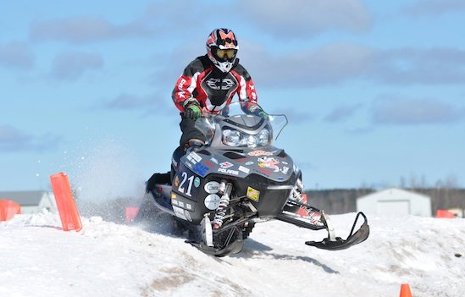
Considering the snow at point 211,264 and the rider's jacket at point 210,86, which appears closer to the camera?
the snow at point 211,264

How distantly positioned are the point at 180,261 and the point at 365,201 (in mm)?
72389

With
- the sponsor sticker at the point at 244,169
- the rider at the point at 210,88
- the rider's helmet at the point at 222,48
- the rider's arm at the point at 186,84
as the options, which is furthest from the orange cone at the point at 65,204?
the rider's helmet at the point at 222,48

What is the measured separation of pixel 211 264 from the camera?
1105cm

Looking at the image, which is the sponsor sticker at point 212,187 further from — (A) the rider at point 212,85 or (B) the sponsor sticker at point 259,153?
(A) the rider at point 212,85

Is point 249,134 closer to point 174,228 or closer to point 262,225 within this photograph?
point 174,228

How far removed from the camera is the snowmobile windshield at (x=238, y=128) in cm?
1212

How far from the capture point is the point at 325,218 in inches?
480

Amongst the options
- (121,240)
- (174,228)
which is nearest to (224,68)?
(174,228)

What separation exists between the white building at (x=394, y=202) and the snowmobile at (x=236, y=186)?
6588 centimetres

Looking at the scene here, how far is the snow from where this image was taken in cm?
899

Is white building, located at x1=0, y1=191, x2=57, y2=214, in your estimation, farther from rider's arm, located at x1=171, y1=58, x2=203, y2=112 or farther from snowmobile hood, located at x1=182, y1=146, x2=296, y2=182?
snowmobile hood, located at x1=182, y1=146, x2=296, y2=182

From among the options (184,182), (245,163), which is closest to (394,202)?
(184,182)

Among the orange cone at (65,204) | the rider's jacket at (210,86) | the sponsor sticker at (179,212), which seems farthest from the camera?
the rider's jacket at (210,86)

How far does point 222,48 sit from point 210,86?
0.65m
